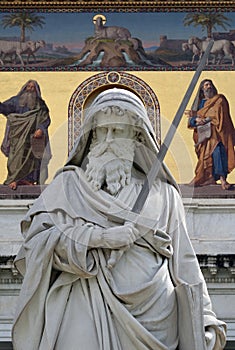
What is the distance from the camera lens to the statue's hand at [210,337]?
4133 mm

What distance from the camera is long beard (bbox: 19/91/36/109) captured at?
662 inches

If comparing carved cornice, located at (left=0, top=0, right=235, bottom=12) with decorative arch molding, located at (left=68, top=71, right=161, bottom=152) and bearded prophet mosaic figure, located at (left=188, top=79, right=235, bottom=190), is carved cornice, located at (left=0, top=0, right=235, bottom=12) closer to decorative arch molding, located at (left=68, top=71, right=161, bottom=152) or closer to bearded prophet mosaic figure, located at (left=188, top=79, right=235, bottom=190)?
decorative arch molding, located at (left=68, top=71, right=161, bottom=152)

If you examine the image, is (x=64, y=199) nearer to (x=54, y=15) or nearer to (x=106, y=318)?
(x=106, y=318)

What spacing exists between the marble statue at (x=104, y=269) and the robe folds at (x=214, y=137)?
11660 millimetres

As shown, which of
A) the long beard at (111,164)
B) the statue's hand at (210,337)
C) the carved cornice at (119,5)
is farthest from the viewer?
the carved cornice at (119,5)

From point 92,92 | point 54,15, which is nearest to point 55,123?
point 92,92

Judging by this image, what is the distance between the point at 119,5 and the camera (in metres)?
17.4

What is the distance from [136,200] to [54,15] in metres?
13.3

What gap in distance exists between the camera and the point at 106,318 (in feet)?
13.2

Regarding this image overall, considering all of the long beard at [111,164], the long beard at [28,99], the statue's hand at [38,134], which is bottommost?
the long beard at [111,164]

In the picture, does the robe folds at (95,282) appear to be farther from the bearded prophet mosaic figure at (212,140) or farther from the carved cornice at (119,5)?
the carved cornice at (119,5)

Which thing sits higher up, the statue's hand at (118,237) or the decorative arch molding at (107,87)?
the decorative arch molding at (107,87)

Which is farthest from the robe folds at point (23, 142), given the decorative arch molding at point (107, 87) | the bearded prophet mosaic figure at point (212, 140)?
the bearded prophet mosaic figure at point (212, 140)

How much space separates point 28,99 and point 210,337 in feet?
42.4
